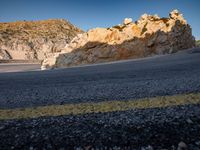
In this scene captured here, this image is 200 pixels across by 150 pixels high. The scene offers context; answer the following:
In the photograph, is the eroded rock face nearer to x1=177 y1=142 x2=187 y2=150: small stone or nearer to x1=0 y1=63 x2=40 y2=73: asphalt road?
x1=0 y1=63 x2=40 y2=73: asphalt road

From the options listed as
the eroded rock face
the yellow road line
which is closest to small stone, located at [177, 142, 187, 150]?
the yellow road line

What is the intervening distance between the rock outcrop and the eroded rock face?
49625 millimetres

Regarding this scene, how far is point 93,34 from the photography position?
50.0 metres

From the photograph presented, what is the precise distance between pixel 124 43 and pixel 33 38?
68.7 meters

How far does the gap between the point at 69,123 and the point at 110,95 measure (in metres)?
4.50

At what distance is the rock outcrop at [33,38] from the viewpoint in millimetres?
102312

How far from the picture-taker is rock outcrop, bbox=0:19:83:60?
10231cm

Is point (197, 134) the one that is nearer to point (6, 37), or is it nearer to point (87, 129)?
point (87, 129)

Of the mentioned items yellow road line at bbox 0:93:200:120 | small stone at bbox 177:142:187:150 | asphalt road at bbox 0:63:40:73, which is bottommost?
asphalt road at bbox 0:63:40:73

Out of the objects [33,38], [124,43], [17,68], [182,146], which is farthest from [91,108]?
[33,38]

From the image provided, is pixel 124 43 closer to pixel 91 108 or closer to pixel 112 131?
pixel 91 108

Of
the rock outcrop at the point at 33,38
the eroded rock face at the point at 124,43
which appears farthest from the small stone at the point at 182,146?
the rock outcrop at the point at 33,38

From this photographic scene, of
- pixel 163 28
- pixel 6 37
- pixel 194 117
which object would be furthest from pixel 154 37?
pixel 6 37

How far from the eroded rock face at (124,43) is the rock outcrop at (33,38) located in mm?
49625
